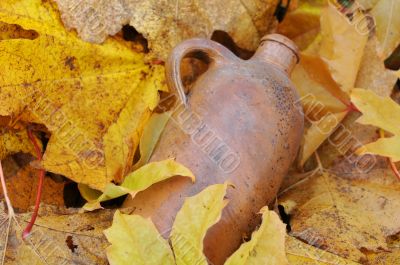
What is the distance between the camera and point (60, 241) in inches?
41.7

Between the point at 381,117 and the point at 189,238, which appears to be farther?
the point at 381,117

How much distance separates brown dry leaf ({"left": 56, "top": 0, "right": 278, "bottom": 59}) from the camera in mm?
1192

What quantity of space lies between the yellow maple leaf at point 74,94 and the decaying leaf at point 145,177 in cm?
6

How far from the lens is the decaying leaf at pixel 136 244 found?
0.94 m

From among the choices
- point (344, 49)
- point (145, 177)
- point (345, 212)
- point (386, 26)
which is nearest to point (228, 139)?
point (145, 177)

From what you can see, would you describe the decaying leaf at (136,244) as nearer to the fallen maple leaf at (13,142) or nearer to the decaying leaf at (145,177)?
the decaying leaf at (145,177)

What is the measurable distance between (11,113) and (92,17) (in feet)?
0.82

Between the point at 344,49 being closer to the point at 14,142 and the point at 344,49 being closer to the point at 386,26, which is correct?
the point at 386,26

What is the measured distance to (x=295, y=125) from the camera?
114 centimetres

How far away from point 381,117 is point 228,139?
313 mm

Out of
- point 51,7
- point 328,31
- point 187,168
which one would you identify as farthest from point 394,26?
point 51,7

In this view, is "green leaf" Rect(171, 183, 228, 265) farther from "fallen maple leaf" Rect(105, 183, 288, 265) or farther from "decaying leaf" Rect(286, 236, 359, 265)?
"decaying leaf" Rect(286, 236, 359, 265)

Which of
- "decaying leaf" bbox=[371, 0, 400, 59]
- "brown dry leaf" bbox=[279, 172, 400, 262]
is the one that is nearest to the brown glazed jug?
"brown dry leaf" bbox=[279, 172, 400, 262]

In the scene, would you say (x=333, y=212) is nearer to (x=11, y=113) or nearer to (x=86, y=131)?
(x=86, y=131)
